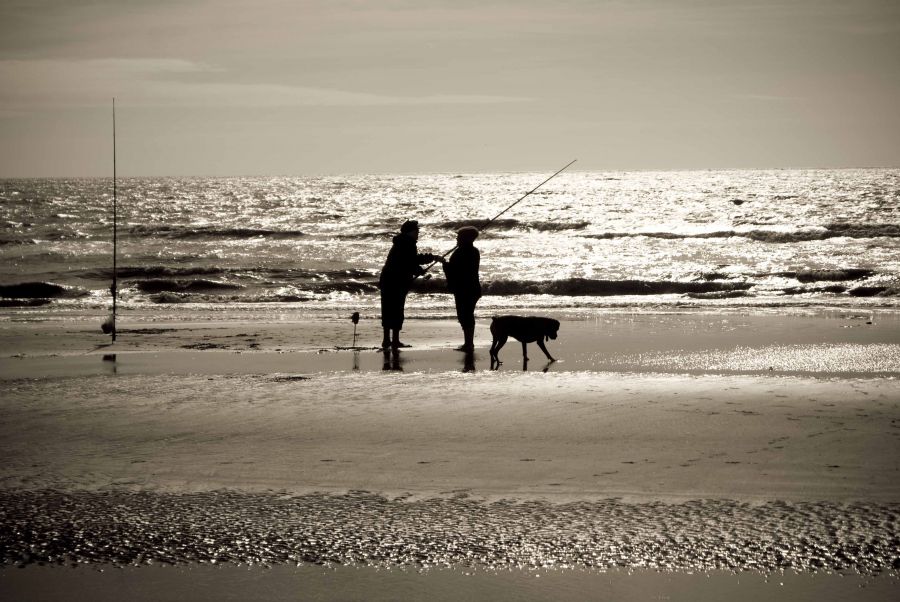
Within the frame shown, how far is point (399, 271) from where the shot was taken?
1174cm

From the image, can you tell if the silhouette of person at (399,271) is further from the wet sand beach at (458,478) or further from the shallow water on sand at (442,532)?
the shallow water on sand at (442,532)

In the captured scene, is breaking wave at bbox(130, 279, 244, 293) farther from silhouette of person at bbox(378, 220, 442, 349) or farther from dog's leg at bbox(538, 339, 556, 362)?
dog's leg at bbox(538, 339, 556, 362)

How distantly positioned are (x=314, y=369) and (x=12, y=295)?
20642 millimetres

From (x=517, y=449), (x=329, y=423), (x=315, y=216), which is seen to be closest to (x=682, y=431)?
(x=517, y=449)

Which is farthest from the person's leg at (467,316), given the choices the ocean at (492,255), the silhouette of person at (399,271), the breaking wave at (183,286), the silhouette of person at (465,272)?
the breaking wave at (183,286)

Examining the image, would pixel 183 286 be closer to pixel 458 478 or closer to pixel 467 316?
pixel 467 316

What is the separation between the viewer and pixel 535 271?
32656 mm

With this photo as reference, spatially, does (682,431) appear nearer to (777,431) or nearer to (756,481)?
(777,431)

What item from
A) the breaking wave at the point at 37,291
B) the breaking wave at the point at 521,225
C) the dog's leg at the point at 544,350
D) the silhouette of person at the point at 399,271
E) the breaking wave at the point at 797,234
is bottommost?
the dog's leg at the point at 544,350

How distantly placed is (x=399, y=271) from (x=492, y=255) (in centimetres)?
2691

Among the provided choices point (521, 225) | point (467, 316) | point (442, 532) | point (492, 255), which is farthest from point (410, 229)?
point (521, 225)

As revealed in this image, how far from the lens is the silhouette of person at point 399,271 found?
11.6m

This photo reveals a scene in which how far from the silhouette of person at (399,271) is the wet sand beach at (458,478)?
1.78 meters

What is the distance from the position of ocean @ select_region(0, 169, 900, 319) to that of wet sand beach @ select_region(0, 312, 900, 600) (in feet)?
32.8
